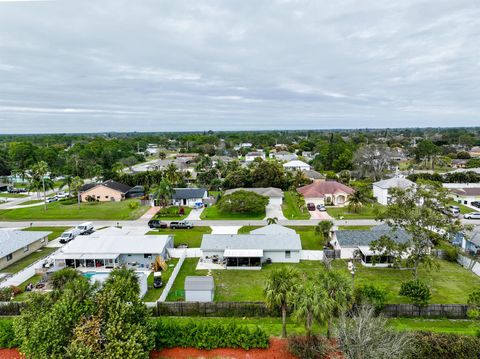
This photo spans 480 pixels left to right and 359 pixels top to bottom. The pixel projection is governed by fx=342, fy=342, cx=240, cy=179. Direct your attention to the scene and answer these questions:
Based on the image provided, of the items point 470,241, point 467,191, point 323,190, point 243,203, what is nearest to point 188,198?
point 243,203

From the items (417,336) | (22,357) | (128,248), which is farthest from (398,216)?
(22,357)

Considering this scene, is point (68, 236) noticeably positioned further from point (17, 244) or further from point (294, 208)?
point (294, 208)

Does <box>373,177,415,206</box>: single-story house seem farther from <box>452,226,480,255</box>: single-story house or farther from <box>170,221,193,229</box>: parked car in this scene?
<box>170,221,193,229</box>: parked car

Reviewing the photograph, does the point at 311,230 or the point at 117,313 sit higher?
the point at 117,313

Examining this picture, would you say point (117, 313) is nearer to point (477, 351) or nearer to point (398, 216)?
point (477, 351)

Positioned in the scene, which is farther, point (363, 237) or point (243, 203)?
point (243, 203)

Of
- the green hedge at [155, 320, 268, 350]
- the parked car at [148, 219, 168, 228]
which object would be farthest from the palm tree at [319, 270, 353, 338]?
the parked car at [148, 219, 168, 228]
